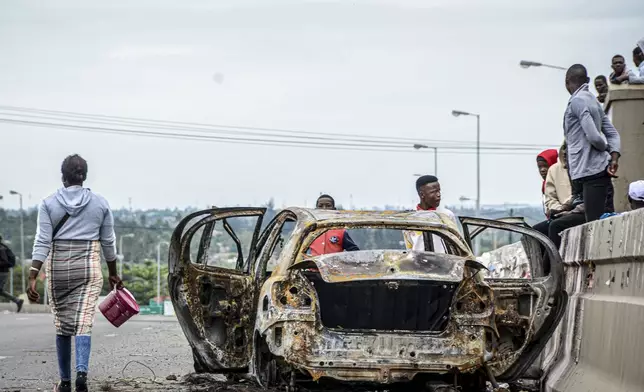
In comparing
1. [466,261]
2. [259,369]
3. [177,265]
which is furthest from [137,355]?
[466,261]

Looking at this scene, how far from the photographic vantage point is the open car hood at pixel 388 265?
8328 millimetres

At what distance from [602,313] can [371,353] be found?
1.69 m

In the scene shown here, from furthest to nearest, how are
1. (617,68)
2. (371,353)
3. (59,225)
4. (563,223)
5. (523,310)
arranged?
(617,68) < (563,223) < (59,225) < (523,310) < (371,353)

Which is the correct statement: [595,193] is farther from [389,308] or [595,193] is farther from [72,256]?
[72,256]

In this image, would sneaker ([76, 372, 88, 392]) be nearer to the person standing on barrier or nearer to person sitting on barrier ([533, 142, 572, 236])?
the person standing on barrier

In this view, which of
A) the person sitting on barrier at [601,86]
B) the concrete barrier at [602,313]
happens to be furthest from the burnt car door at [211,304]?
the person sitting on barrier at [601,86]

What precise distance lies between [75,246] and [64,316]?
579mm

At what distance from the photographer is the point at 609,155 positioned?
1092cm

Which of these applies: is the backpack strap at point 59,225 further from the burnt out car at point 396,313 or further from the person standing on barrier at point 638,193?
the person standing on barrier at point 638,193

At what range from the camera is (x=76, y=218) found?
981 cm

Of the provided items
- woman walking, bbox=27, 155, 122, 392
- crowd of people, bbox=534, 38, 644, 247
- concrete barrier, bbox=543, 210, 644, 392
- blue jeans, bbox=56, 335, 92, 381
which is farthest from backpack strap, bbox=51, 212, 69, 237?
crowd of people, bbox=534, 38, 644, 247

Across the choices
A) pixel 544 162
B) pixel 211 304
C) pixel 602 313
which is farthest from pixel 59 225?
pixel 544 162

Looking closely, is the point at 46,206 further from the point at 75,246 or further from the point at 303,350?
the point at 303,350

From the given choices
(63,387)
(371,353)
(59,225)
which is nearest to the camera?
(371,353)
